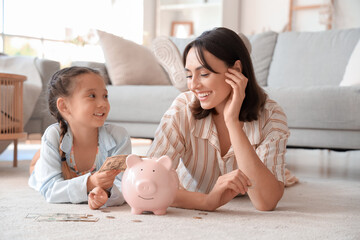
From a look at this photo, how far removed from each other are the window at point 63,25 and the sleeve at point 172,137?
328 cm

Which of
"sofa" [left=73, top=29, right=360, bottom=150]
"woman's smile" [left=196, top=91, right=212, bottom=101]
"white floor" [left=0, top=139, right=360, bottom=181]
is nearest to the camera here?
"woman's smile" [left=196, top=91, right=212, bottom=101]

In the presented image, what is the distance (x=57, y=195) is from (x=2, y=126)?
1.00 metres

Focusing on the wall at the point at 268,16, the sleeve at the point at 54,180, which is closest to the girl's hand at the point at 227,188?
the sleeve at the point at 54,180

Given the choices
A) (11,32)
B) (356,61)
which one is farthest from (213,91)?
(11,32)

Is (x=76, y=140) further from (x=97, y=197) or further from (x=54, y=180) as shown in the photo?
(x=97, y=197)

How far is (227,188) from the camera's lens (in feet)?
4.64

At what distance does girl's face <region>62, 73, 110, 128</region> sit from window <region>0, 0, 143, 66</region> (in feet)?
10.2

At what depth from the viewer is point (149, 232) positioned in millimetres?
1212

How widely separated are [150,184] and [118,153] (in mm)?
407

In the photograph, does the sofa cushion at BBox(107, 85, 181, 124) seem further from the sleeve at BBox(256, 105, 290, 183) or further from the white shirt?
the sleeve at BBox(256, 105, 290, 183)

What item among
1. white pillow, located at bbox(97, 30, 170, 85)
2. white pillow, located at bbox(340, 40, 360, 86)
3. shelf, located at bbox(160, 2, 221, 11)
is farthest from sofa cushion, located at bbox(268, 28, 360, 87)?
shelf, located at bbox(160, 2, 221, 11)

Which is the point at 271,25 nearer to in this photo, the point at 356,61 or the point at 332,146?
the point at 356,61

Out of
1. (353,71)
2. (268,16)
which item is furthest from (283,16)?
A: (353,71)

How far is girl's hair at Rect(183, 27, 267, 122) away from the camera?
1.53 m
